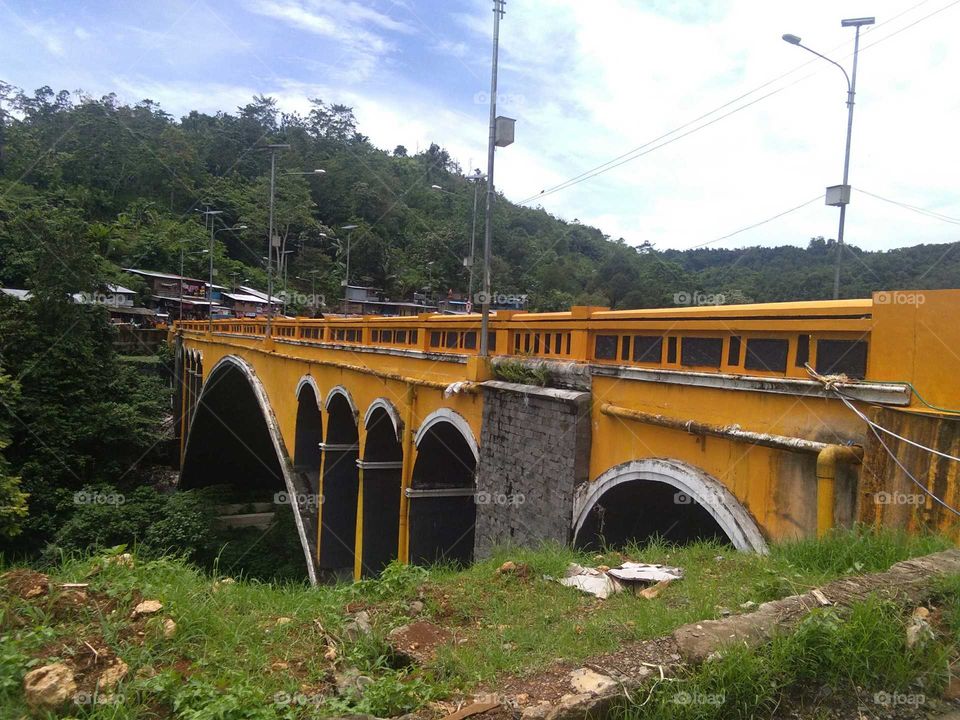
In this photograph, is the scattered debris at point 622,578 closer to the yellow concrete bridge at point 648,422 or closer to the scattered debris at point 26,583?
the yellow concrete bridge at point 648,422

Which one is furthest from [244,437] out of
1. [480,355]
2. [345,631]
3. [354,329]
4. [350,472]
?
[345,631]

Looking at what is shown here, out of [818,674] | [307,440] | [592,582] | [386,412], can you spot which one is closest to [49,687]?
[592,582]

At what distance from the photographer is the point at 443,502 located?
10625 millimetres

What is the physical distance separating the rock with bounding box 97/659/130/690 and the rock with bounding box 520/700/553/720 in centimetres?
169

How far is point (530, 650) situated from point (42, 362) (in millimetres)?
21250

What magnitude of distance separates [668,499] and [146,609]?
4880mm

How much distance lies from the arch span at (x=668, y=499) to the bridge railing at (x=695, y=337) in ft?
2.80

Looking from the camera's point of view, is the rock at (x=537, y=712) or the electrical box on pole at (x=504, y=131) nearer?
the rock at (x=537, y=712)

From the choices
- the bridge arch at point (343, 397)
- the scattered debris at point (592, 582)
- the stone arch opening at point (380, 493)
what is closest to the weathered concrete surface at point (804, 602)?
the scattered debris at point (592, 582)

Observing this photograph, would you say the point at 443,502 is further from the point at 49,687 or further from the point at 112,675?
the point at 49,687

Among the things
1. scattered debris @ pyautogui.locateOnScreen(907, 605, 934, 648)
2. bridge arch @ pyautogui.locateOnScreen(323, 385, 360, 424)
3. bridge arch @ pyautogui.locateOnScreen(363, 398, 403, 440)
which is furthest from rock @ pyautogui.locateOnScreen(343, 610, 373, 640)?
bridge arch @ pyautogui.locateOnScreen(323, 385, 360, 424)

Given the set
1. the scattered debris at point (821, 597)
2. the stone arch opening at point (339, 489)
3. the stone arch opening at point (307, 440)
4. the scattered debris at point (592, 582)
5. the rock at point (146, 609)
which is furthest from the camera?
the stone arch opening at point (307, 440)

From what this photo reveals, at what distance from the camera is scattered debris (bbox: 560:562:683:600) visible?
398 cm

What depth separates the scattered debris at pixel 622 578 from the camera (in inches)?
157
